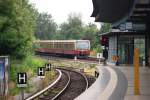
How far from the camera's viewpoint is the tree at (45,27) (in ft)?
529

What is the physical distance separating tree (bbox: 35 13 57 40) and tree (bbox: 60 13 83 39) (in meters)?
3.79

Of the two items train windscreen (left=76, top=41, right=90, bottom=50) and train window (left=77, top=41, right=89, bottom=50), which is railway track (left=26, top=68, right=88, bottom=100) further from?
train window (left=77, top=41, right=89, bottom=50)

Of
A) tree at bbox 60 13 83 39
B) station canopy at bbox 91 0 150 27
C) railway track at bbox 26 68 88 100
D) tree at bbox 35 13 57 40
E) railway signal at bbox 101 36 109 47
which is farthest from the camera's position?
tree at bbox 35 13 57 40

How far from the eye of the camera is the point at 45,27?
168 metres

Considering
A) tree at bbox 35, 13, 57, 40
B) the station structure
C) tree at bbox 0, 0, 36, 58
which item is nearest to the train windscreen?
the station structure

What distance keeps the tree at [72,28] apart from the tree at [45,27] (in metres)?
3.79

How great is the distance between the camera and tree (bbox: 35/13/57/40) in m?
161

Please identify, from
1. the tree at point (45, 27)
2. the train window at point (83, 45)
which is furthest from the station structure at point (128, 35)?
the tree at point (45, 27)

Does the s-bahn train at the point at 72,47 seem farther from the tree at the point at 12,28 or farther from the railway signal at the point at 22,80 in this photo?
the railway signal at the point at 22,80

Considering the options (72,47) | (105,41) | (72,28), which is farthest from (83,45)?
(72,28)

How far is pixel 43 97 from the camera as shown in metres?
25.3

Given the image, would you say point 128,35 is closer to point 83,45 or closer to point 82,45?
point 82,45

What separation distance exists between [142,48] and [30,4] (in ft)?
36.1

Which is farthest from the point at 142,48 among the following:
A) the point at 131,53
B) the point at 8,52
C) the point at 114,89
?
A: the point at 114,89
